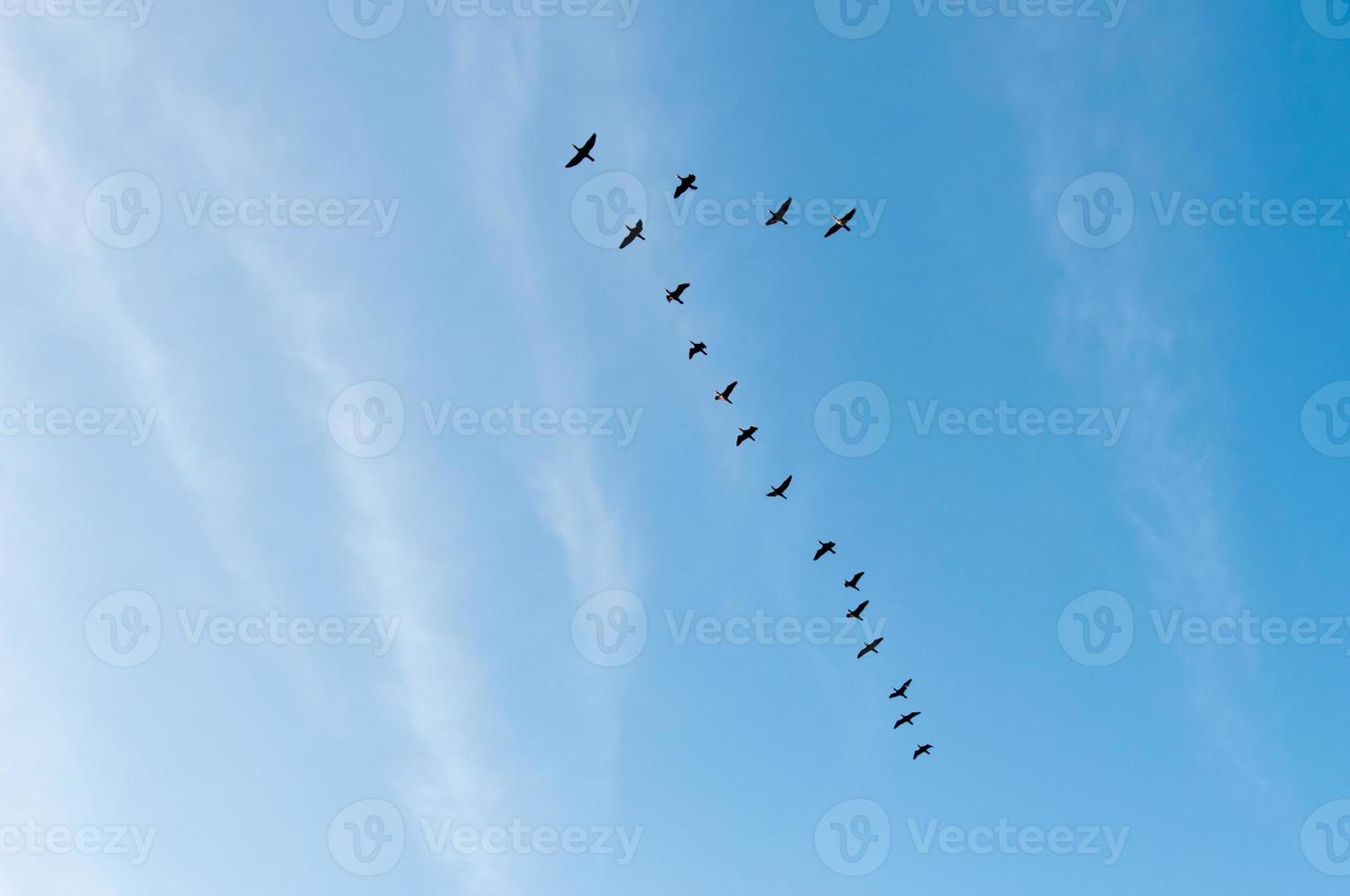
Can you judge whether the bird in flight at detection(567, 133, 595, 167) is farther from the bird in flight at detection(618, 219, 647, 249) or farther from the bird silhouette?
the bird silhouette

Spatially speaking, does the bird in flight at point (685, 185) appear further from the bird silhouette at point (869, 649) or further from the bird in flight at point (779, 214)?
the bird silhouette at point (869, 649)

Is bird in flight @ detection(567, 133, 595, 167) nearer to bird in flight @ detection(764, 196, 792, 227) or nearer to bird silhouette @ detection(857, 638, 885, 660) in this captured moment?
bird in flight @ detection(764, 196, 792, 227)

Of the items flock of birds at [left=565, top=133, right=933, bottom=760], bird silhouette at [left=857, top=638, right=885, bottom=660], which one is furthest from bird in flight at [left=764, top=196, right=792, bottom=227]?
bird silhouette at [left=857, top=638, right=885, bottom=660]

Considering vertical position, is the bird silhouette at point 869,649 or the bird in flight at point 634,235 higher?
the bird in flight at point 634,235

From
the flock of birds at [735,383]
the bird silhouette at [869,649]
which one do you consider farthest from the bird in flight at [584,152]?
the bird silhouette at [869,649]

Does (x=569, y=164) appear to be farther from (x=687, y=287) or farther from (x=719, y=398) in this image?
(x=719, y=398)

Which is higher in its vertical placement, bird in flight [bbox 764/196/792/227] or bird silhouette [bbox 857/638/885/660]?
bird in flight [bbox 764/196/792/227]

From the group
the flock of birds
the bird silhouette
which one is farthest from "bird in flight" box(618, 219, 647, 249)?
the bird silhouette

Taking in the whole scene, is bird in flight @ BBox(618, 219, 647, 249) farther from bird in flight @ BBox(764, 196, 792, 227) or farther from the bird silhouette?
the bird silhouette

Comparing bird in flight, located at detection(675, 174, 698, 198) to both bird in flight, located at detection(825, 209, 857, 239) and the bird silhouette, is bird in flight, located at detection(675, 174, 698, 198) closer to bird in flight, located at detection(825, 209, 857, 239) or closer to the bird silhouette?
bird in flight, located at detection(825, 209, 857, 239)

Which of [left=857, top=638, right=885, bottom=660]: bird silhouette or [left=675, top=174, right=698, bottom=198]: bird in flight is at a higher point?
[left=675, top=174, right=698, bottom=198]: bird in flight

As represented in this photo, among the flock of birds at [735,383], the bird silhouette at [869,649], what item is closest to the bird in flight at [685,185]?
the flock of birds at [735,383]

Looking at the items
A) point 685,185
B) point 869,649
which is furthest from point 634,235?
point 869,649

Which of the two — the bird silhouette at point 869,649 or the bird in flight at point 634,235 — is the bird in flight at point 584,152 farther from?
the bird silhouette at point 869,649
